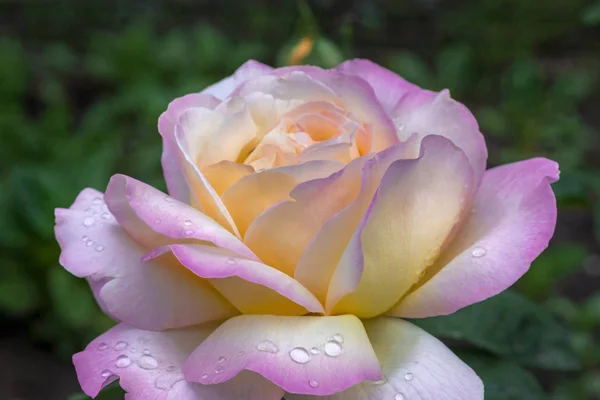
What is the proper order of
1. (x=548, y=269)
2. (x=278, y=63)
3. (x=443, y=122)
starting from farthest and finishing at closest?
1. (x=548, y=269)
2. (x=278, y=63)
3. (x=443, y=122)

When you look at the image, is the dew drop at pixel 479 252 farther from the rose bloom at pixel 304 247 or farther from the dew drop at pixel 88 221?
the dew drop at pixel 88 221

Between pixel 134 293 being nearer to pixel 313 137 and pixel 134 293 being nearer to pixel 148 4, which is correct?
pixel 313 137

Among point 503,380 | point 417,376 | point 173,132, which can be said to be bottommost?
point 503,380

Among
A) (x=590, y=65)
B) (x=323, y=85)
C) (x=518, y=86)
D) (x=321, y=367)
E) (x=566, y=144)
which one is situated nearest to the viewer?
(x=321, y=367)

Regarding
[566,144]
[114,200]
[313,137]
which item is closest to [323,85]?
[313,137]

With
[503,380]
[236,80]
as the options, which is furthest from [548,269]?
[236,80]

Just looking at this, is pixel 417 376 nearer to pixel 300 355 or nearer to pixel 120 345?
pixel 300 355

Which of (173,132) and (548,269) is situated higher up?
(173,132)
